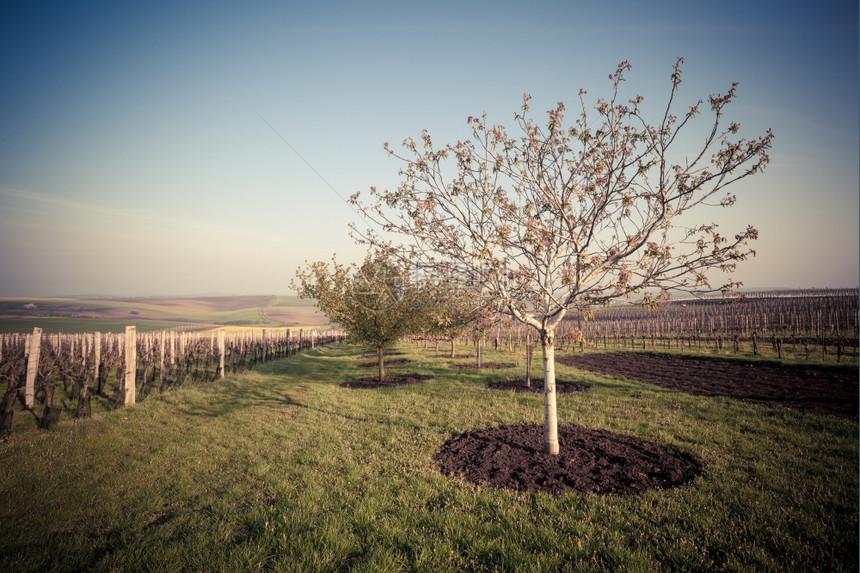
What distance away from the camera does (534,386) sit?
16.7 meters

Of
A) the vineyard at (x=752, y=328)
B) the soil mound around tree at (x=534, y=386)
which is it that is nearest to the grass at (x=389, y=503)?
the soil mound around tree at (x=534, y=386)

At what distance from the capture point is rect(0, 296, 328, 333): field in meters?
69.0

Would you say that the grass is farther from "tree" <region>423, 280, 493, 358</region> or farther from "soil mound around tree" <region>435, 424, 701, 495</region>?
"tree" <region>423, 280, 493, 358</region>

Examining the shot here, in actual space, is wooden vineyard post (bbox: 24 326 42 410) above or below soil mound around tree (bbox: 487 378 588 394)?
above

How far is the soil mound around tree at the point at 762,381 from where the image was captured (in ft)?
47.5

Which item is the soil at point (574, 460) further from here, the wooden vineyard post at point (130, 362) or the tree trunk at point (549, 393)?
the wooden vineyard post at point (130, 362)

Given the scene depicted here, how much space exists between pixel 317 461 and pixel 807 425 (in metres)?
13.6

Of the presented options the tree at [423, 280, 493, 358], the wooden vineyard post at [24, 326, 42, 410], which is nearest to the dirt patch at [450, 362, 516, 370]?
the tree at [423, 280, 493, 358]

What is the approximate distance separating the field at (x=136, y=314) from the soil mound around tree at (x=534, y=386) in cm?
4394

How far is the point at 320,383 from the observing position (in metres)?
19.5

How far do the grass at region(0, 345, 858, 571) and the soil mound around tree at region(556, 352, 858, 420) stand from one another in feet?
16.1

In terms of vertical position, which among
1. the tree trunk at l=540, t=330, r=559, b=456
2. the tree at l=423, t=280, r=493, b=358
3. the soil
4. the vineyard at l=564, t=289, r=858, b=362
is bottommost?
the vineyard at l=564, t=289, r=858, b=362

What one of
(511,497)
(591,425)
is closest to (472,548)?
(511,497)

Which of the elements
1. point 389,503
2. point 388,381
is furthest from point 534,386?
point 389,503
